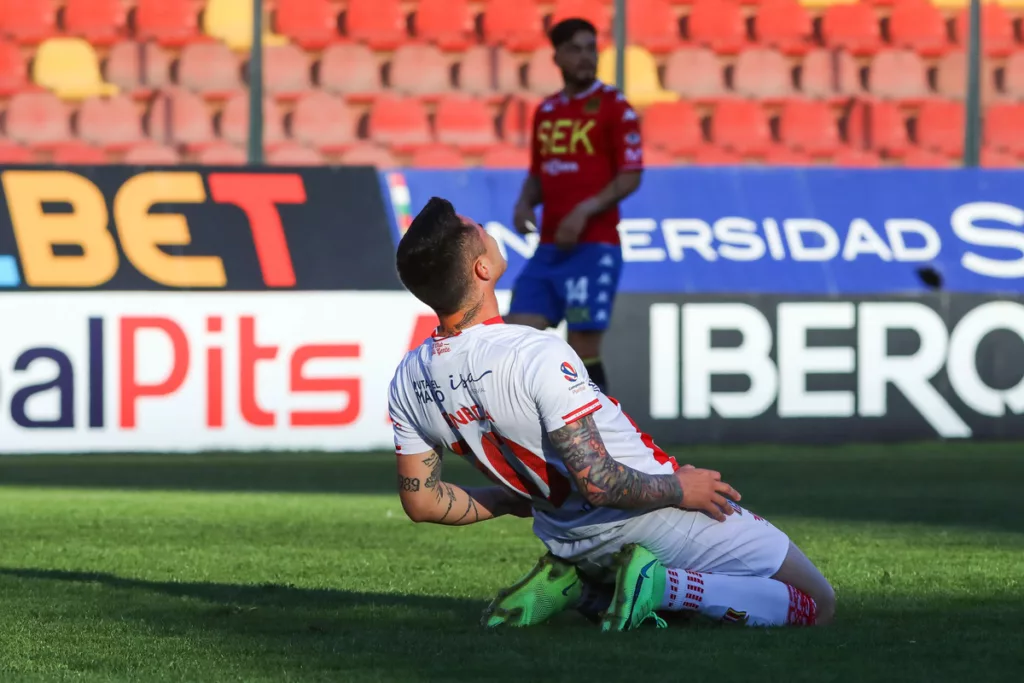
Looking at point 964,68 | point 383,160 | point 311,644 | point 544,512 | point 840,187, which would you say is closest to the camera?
point 311,644

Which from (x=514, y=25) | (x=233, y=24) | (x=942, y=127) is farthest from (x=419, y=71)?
(x=942, y=127)

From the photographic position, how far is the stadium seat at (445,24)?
12.8 metres

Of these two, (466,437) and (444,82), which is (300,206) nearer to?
(444,82)

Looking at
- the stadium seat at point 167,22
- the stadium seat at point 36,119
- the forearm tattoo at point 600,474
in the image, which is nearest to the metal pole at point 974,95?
the stadium seat at point 167,22

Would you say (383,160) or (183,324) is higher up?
(383,160)

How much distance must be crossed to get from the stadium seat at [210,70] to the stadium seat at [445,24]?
156 centimetres

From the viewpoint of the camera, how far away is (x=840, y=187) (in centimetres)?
1007

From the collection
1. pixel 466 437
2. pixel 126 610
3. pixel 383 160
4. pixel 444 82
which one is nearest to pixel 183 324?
pixel 383 160

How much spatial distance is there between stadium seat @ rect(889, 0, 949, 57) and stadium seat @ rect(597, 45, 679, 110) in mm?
1919

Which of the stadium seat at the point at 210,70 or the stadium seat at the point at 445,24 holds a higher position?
the stadium seat at the point at 445,24

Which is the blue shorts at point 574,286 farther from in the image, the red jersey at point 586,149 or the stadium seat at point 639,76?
the stadium seat at point 639,76

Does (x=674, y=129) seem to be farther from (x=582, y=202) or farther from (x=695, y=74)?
(x=582, y=202)

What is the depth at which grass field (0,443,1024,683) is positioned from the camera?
330cm

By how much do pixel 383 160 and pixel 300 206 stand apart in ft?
7.66
